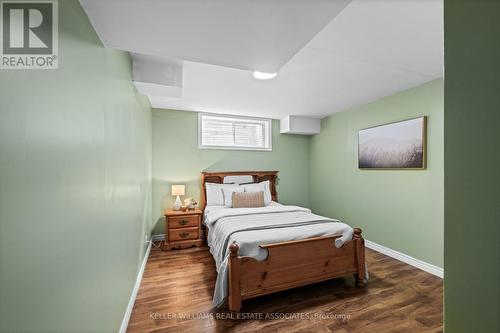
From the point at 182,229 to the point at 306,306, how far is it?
2.13 meters

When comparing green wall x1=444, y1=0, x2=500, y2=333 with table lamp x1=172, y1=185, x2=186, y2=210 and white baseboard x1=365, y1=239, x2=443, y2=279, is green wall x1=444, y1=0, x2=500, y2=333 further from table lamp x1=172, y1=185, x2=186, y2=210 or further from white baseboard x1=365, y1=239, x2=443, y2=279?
table lamp x1=172, y1=185, x2=186, y2=210

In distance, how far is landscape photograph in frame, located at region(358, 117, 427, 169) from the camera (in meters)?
2.62

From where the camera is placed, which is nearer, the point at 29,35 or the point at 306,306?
the point at 29,35

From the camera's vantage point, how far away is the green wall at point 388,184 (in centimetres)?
249

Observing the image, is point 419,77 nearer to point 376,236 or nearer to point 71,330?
point 376,236

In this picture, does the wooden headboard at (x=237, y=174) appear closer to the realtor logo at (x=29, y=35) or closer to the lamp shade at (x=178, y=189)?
the lamp shade at (x=178, y=189)

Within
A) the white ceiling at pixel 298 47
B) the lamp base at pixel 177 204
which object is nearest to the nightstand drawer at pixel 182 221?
the lamp base at pixel 177 204

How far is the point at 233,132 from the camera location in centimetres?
419

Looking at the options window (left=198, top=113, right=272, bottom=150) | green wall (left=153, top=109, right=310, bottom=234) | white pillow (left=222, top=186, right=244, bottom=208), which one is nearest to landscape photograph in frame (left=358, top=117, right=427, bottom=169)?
green wall (left=153, top=109, right=310, bottom=234)

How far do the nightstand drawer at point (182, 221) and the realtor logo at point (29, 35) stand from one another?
2810mm

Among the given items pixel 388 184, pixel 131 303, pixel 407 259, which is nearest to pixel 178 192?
pixel 131 303

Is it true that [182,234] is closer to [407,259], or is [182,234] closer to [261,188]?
[261,188]

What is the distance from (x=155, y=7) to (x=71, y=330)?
1433 millimetres

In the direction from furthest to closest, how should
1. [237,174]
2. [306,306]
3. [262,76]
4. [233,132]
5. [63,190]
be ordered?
[233,132], [237,174], [262,76], [306,306], [63,190]
